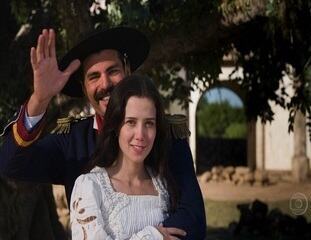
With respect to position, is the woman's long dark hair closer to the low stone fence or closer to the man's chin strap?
the man's chin strap

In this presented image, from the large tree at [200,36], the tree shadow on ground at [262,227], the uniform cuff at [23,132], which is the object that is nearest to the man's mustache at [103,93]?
the uniform cuff at [23,132]

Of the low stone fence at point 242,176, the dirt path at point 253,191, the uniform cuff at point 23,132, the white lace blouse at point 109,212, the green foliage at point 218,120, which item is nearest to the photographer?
the white lace blouse at point 109,212

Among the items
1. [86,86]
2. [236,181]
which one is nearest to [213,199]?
[236,181]

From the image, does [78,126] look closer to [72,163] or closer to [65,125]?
[65,125]

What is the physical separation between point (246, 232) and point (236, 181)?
207 inches

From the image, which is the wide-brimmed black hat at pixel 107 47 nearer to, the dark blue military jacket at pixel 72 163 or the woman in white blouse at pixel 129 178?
the dark blue military jacket at pixel 72 163

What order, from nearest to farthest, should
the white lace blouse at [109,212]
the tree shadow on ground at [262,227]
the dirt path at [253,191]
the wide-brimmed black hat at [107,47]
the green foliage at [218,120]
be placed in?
the white lace blouse at [109,212]
the wide-brimmed black hat at [107,47]
the tree shadow on ground at [262,227]
the dirt path at [253,191]
the green foliage at [218,120]

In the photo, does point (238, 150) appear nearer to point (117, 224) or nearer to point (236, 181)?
point (236, 181)

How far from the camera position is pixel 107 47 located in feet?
7.95

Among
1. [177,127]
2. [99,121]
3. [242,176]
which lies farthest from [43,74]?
[242,176]

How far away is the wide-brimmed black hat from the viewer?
2.40 metres

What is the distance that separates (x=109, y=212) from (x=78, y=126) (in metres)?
0.48

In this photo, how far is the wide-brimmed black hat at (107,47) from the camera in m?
2.40

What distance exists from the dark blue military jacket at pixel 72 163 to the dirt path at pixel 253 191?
35.8 ft
